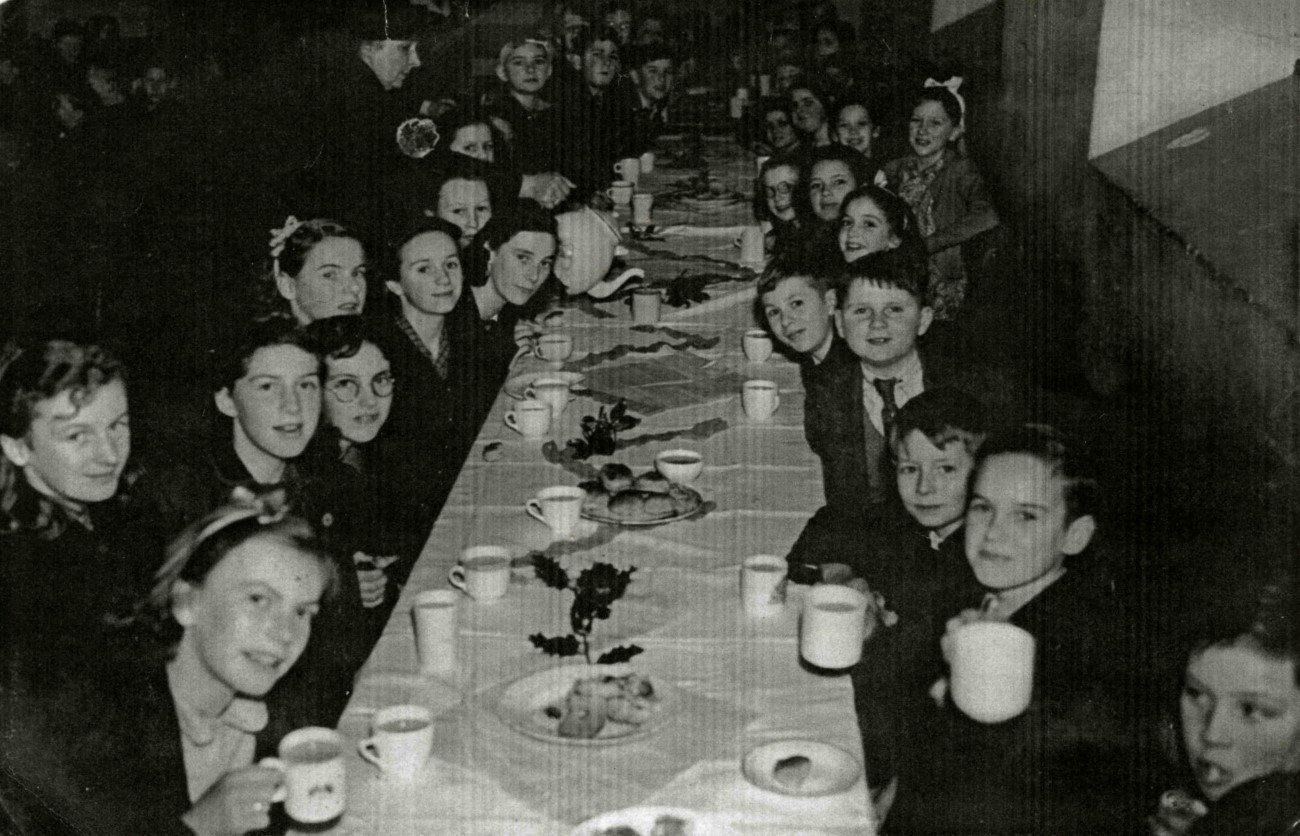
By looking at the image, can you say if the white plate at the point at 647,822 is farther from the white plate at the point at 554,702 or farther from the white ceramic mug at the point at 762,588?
the white ceramic mug at the point at 762,588

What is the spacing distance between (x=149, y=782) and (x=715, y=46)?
693 centimetres

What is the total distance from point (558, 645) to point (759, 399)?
1036 millimetres

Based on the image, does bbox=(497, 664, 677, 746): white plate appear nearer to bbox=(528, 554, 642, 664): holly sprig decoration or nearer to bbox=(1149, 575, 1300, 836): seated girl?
bbox=(528, 554, 642, 664): holly sprig decoration

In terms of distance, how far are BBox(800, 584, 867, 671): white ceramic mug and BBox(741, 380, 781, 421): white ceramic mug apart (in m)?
0.95

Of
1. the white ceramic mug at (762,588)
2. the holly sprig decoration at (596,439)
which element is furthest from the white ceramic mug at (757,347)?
the white ceramic mug at (762,588)

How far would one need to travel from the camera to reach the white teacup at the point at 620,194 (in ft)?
15.1

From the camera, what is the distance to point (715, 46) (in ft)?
25.5

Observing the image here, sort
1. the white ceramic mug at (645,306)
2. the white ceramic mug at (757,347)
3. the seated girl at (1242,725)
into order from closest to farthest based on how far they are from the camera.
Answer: the seated girl at (1242,725)
the white ceramic mug at (757,347)
the white ceramic mug at (645,306)

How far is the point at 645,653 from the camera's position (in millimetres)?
1668

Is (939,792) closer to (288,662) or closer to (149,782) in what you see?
(288,662)

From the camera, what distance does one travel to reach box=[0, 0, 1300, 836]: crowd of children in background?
4.69 feet

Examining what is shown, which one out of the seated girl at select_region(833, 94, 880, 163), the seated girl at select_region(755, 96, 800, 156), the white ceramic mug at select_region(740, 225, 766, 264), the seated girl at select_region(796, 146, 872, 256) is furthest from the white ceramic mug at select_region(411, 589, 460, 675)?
the seated girl at select_region(755, 96, 800, 156)

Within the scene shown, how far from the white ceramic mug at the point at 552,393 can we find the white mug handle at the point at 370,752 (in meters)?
1.15

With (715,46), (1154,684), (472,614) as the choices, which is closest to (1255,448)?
(1154,684)
